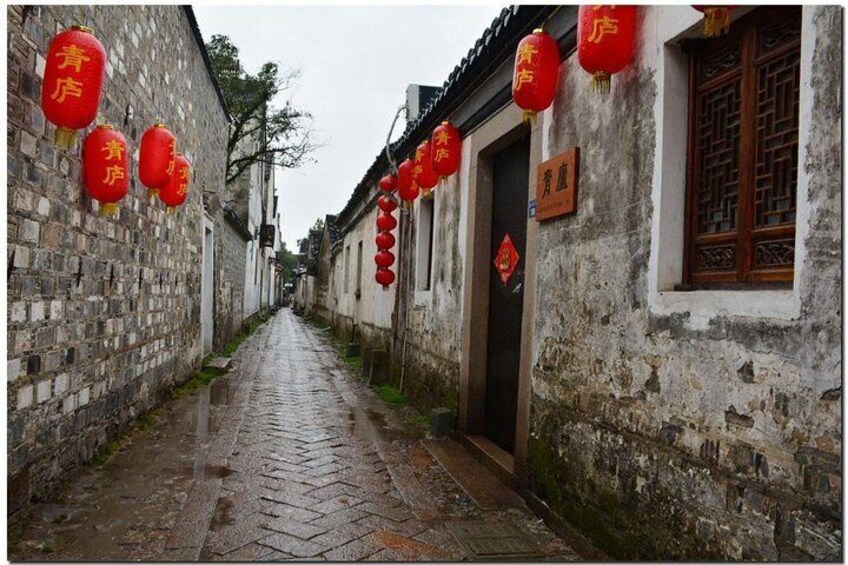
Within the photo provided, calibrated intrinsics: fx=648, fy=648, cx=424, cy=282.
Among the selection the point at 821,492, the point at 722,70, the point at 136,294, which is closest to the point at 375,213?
the point at 136,294

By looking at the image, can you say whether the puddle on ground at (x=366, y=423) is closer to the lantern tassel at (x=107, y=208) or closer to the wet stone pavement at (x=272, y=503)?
the wet stone pavement at (x=272, y=503)

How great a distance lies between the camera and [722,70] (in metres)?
3.24

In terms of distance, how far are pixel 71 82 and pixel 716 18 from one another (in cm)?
350

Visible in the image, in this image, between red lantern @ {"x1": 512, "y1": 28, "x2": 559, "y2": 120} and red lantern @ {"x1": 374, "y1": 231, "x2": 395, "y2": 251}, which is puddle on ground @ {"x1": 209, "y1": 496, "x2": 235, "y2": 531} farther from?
red lantern @ {"x1": 374, "y1": 231, "x2": 395, "y2": 251}

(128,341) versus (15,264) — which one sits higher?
(15,264)

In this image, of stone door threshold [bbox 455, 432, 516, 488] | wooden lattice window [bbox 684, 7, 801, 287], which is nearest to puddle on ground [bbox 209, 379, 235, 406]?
stone door threshold [bbox 455, 432, 516, 488]

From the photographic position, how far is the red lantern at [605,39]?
12.1ft

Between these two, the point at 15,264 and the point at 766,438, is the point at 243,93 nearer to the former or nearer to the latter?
the point at 15,264

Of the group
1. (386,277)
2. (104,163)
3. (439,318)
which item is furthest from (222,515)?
(386,277)

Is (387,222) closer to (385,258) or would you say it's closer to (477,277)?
(385,258)

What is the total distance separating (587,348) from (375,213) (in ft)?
32.7

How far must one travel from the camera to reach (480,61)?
6363mm

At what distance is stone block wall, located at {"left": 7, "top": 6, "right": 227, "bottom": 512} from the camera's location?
392 cm

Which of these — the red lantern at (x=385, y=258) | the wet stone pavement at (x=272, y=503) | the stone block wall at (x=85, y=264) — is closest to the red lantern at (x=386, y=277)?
the red lantern at (x=385, y=258)
